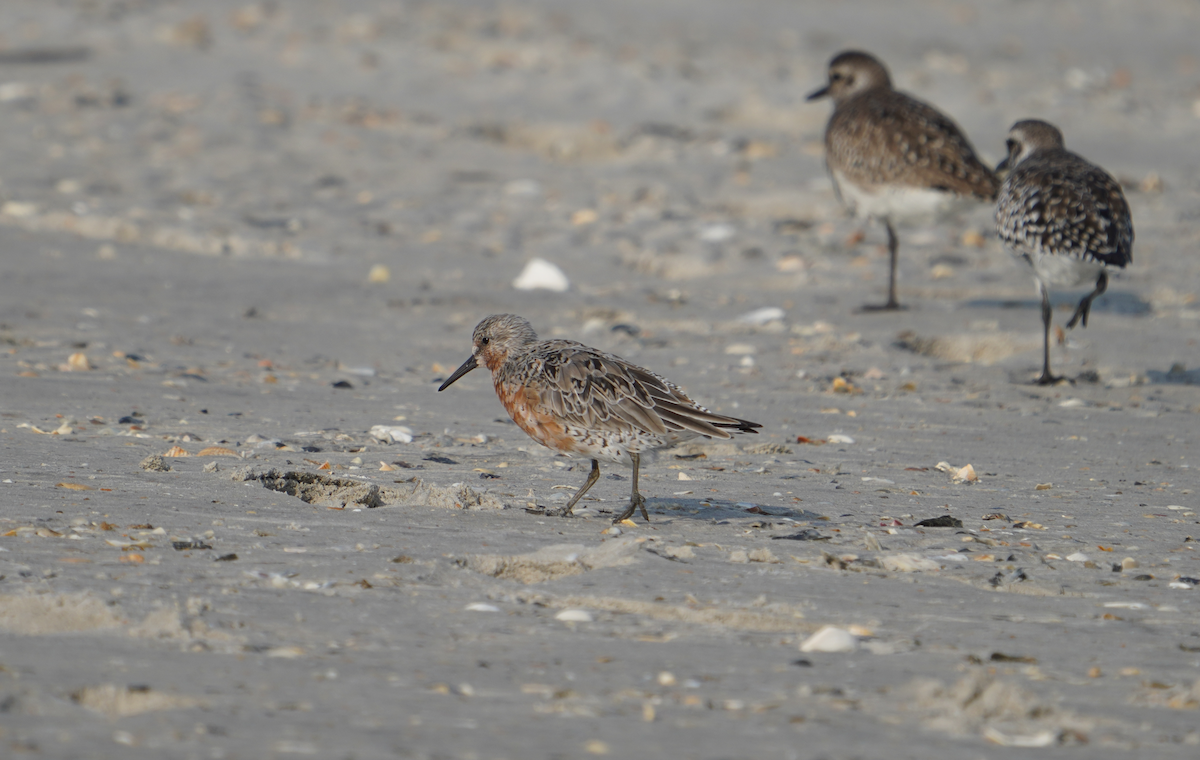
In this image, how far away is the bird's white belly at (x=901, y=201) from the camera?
31.4ft

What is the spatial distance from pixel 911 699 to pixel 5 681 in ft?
7.21

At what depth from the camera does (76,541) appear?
13.5ft

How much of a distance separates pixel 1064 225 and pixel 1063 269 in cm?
30

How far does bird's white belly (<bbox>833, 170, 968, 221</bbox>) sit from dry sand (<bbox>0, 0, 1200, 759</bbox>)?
595 mm

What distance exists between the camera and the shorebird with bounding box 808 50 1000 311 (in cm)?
951

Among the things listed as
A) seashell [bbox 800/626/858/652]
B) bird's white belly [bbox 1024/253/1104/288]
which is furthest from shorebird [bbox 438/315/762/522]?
bird's white belly [bbox 1024/253/1104/288]

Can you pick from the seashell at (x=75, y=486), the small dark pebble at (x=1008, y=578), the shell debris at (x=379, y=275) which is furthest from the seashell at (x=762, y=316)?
the seashell at (x=75, y=486)

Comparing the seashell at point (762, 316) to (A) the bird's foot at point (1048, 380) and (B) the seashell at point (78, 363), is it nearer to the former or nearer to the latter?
(A) the bird's foot at point (1048, 380)

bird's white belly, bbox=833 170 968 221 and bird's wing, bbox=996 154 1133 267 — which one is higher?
bird's white belly, bbox=833 170 968 221

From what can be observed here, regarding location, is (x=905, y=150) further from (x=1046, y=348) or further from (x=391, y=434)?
(x=391, y=434)

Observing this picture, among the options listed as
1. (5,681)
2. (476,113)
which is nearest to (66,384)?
(5,681)

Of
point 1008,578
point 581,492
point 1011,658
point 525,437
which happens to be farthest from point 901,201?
point 1011,658

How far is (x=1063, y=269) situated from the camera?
309 inches

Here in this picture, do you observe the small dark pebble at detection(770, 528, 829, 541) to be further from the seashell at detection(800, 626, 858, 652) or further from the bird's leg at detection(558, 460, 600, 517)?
the seashell at detection(800, 626, 858, 652)
